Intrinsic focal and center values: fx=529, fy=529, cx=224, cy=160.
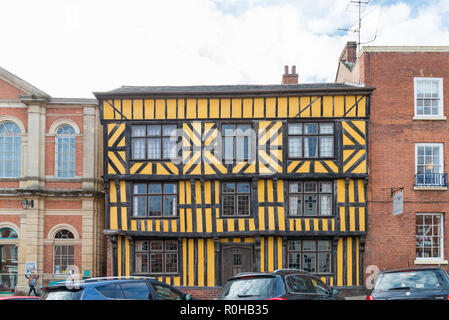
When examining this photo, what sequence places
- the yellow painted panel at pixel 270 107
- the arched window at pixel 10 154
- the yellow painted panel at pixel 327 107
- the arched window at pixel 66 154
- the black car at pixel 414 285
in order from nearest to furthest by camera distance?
the black car at pixel 414 285 → the yellow painted panel at pixel 327 107 → the yellow painted panel at pixel 270 107 → the arched window at pixel 10 154 → the arched window at pixel 66 154

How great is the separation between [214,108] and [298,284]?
11850 mm

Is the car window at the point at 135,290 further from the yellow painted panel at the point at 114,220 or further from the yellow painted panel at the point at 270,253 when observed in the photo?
the yellow painted panel at the point at 114,220

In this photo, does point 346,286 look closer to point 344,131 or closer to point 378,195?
point 378,195

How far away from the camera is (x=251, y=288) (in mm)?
10820

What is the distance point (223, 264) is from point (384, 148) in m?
8.18

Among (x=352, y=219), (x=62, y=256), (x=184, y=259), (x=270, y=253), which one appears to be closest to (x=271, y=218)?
(x=270, y=253)

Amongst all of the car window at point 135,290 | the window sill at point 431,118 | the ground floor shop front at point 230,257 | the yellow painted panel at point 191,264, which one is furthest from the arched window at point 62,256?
the window sill at point 431,118

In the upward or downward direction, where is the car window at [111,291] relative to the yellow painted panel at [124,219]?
downward

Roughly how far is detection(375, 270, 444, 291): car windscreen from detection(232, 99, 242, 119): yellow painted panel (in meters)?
11.9

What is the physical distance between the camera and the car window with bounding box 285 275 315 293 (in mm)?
10859

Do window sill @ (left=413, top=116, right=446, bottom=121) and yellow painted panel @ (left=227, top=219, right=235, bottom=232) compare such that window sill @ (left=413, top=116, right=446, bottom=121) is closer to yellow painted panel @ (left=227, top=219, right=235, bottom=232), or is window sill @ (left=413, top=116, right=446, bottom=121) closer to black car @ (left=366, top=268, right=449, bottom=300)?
yellow painted panel @ (left=227, top=219, right=235, bottom=232)

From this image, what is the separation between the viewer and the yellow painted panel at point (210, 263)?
21562 millimetres

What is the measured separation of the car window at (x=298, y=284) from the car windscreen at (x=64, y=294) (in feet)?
13.5

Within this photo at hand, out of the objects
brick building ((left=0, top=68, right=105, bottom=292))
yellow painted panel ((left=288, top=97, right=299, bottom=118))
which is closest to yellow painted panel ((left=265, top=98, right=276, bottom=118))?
yellow painted panel ((left=288, top=97, right=299, bottom=118))
